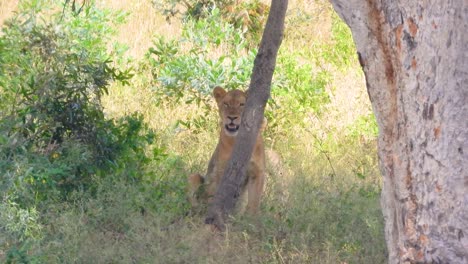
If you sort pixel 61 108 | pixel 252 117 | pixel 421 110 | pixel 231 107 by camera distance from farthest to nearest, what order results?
pixel 231 107
pixel 61 108
pixel 252 117
pixel 421 110

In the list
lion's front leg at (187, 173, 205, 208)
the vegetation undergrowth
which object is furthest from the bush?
lion's front leg at (187, 173, 205, 208)

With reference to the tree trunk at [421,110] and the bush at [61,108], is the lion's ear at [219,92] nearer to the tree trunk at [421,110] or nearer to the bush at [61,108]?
the bush at [61,108]

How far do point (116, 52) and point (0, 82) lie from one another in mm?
3744

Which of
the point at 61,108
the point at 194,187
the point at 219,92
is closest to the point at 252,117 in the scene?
the point at 194,187

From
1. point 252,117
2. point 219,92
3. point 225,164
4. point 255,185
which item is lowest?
point 255,185

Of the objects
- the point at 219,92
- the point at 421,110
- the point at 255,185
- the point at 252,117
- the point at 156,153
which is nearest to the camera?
the point at 421,110

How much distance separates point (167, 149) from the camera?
923cm

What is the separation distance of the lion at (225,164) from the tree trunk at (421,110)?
3582 millimetres

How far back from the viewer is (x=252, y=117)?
7.21m

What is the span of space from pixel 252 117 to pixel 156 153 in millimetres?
1229

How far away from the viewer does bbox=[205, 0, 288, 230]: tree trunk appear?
701cm

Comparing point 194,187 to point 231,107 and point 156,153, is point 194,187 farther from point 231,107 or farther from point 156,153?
point 231,107

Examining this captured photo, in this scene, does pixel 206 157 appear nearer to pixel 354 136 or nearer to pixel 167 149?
pixel 167 149

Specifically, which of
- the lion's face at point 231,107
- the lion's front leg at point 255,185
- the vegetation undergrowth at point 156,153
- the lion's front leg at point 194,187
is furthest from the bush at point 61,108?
the lion's front leg at point 255,185
